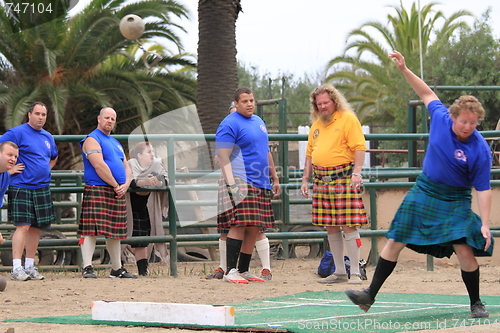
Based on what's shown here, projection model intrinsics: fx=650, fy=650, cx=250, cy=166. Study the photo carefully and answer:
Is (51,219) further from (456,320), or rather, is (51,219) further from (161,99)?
(161,99)

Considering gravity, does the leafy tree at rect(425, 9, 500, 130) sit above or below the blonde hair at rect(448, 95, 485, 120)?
above

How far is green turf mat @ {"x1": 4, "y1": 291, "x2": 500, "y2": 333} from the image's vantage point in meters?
3.48

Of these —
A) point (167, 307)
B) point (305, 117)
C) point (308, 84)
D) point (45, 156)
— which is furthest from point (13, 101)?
point (308, 84)

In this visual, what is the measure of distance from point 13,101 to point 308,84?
23.1 meters

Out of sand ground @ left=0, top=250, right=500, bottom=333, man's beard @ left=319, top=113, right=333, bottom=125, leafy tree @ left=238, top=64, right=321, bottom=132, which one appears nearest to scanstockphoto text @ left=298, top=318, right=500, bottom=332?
sand ground @ left=0, top=250, right=500, bottom=333

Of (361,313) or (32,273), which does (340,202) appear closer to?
(361,313)

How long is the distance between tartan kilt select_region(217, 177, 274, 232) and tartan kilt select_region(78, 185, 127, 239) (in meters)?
0.97

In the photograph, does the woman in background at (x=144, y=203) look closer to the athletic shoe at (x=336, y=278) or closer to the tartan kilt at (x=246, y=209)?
the tartan kilt at (x=246, y=209)

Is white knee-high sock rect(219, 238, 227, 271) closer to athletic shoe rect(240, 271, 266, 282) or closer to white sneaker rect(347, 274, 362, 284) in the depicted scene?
athletic shoe rect(240, 271, 266, 282)

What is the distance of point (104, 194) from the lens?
5820 mm

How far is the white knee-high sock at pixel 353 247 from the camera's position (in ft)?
18.0

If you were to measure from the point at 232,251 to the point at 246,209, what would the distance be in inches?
15.3

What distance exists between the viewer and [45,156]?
585 centimetres

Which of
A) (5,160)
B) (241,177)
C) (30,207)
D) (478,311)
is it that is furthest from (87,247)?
(478,311)
